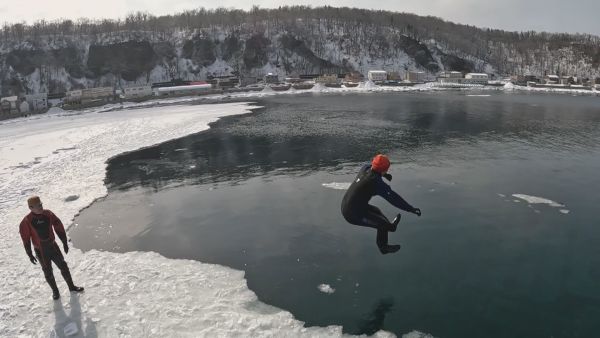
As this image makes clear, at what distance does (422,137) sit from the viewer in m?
33.3

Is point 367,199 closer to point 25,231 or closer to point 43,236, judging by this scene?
point 43,236

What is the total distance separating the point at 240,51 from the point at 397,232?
154 meters

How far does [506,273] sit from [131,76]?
14590 cm

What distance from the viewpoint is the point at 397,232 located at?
A: 43.1 feet

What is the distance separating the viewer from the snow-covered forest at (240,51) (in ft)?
431

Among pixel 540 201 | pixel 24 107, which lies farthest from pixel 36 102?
pixel 540 201

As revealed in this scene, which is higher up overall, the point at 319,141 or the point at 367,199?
the point at 367,199

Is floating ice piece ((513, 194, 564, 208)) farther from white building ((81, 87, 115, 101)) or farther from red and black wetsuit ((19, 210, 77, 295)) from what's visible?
white building ((81, 87, 115, 101))

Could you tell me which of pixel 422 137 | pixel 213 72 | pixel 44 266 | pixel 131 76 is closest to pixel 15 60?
pixel 131 76

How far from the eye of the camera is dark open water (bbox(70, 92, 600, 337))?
898 centimetres

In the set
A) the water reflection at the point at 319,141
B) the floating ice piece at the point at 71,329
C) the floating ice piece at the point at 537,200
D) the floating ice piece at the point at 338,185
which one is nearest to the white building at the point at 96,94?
the water reflection at the point at 319,141

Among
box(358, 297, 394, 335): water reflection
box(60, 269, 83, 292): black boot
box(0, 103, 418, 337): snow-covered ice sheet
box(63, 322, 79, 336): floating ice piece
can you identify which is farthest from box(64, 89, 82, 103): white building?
box(358, 297, 394, 335): water reflection

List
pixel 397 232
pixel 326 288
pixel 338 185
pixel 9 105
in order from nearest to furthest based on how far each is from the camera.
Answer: pixel 326 288 → pixel 397 232 → pixel 338 185 → pixel 9 105

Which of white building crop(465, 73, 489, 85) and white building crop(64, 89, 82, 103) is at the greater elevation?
white building crop(465, 73, 489, 85)
